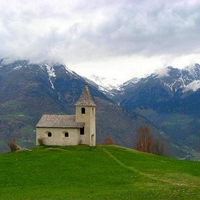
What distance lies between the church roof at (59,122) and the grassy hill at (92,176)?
9.77 m

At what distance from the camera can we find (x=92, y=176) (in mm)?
58844

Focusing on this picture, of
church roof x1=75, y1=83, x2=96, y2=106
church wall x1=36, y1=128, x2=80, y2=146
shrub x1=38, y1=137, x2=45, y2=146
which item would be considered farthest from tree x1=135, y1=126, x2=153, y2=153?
shrub x1=38, y1=137, x2=45, y2=146

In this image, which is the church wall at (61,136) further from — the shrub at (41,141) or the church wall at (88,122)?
the church wall at (88,122)

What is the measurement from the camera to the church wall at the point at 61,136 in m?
92.8

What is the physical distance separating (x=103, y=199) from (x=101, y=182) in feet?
39.8

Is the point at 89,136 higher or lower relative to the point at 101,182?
higher

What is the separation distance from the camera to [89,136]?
305 feet

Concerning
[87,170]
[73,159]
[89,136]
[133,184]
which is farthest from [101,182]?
[89,136]

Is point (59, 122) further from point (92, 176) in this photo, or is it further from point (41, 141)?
point (92, 176)

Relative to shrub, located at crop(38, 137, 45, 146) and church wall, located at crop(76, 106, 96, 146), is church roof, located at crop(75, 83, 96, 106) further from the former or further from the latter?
shrub, located at crop(38, 137, 45, 146)

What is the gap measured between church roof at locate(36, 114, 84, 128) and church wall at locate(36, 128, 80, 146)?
3.26 feet

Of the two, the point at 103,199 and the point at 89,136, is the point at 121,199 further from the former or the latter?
the point at 89,136

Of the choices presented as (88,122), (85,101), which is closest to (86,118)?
(88,122)

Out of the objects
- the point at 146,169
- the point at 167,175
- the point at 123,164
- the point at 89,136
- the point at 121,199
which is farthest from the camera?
the point at 89,136
